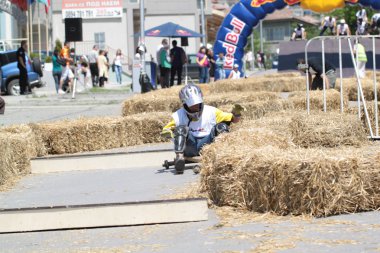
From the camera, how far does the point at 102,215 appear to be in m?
7.63

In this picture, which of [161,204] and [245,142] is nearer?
[161,204]

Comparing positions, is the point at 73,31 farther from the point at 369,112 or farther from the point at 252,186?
the point at 252,186

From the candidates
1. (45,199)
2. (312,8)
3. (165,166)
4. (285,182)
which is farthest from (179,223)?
(312,8)

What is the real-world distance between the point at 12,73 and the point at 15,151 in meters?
20.5

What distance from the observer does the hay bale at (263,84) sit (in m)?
24.8

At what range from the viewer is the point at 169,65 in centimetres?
2983

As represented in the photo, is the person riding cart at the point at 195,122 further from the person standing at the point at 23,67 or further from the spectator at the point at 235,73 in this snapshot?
the spectator at the point at 235,73

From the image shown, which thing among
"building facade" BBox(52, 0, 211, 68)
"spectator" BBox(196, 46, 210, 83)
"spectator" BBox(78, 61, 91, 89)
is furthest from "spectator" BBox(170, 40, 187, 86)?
"building facade" BBox(52, 0, 211, 68)

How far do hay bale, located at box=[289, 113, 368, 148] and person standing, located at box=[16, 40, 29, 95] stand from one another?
18.6 meters

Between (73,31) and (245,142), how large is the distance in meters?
20.9

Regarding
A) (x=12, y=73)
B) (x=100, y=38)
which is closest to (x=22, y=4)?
(x=12, y=73)

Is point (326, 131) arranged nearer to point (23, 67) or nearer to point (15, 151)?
point (15, 151)

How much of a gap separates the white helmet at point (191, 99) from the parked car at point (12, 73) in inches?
818

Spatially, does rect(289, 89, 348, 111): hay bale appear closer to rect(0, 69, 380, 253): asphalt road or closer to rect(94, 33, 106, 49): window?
rect(0, 69, 380, 253): asphalt road
